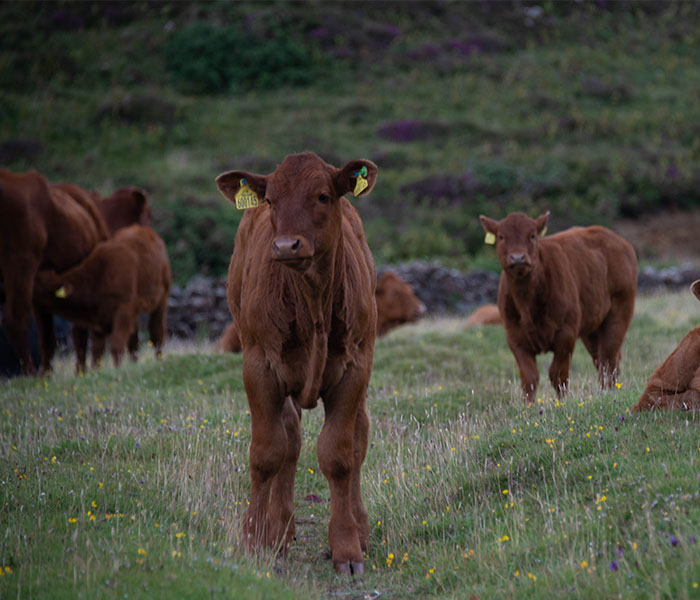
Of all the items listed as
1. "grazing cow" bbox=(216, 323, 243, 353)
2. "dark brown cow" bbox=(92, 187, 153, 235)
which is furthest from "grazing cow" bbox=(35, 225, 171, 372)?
"dark brown cow" bbox=(92, 187, 153, 235)

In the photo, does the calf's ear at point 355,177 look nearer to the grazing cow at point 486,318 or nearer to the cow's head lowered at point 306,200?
the cow's head lowered at point 306,200

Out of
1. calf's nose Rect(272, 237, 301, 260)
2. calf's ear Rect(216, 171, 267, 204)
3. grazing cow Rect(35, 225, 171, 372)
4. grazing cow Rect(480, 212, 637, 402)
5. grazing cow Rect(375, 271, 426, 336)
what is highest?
calf's ear Rect(216, 171, 267, 204)

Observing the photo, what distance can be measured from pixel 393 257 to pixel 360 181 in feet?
65.9

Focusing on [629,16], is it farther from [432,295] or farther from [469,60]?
[432,295]

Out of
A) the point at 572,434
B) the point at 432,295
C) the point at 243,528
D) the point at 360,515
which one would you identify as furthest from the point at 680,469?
the point at 432,295

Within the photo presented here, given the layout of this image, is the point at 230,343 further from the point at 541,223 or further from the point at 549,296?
the point at 549,296

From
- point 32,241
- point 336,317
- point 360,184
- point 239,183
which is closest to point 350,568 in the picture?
point 336,317

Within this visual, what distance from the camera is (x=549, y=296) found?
9812 millimetres

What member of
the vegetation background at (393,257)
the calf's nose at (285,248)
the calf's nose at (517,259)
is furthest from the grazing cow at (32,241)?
the calf's nose at (285,248)

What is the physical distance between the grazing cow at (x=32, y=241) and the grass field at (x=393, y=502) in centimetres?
387

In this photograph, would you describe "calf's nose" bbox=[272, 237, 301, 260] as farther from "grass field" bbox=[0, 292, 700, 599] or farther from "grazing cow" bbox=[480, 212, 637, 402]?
"grazing cow" bbox=[480, 212, 637, 402]

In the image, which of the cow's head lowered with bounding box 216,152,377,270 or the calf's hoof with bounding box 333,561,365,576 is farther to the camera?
the calf's hoof with bounding box 333,561,365,576

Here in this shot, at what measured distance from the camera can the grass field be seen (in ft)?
14.1

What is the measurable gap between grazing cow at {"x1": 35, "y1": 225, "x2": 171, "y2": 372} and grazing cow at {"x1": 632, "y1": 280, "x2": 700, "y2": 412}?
895cm
